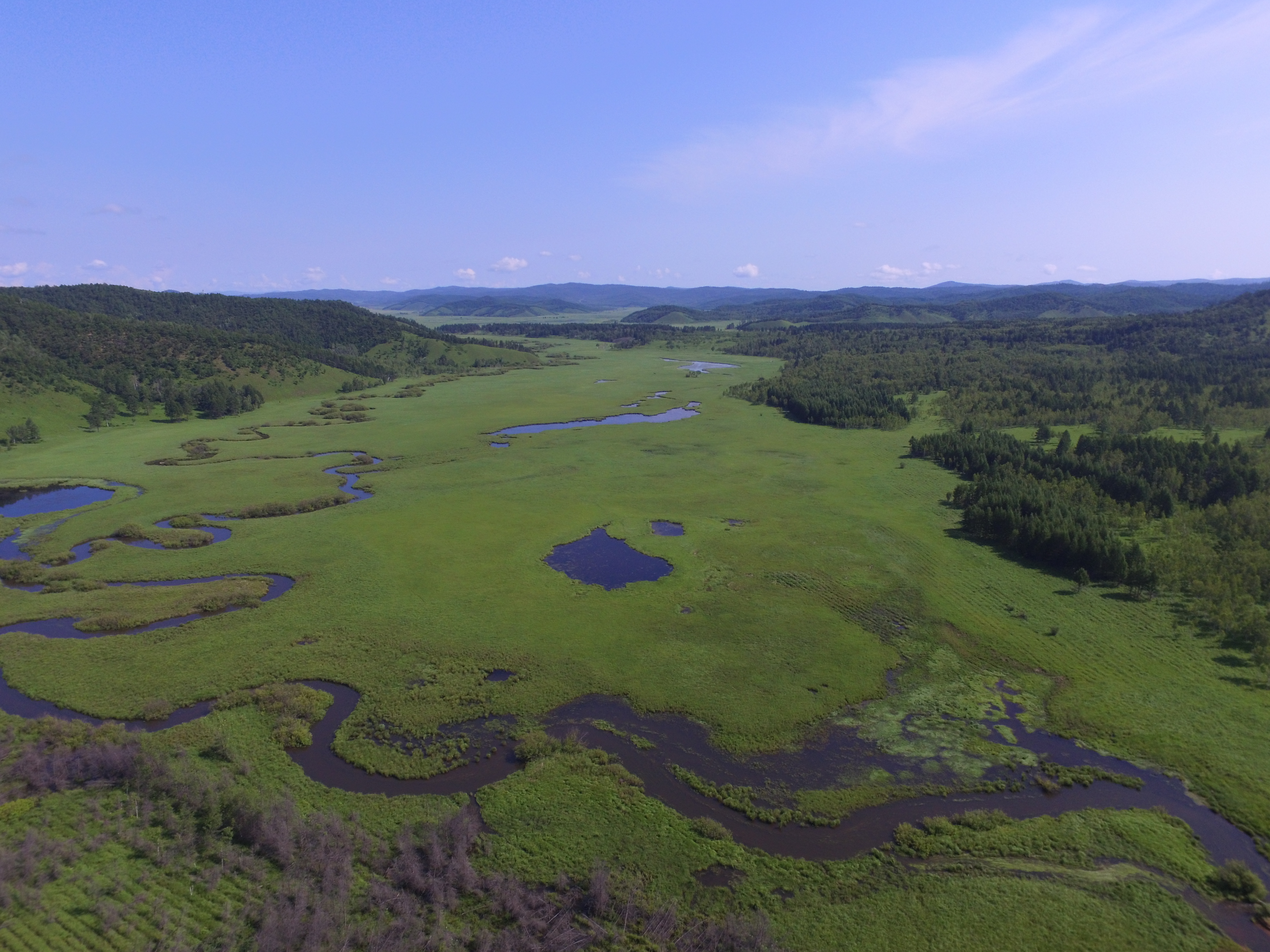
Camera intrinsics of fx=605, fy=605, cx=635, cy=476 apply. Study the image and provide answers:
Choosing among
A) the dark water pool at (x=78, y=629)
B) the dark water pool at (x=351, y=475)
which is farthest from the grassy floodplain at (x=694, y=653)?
the dark water pool at (x=351, y=475)

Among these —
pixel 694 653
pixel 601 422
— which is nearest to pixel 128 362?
pixel 601 422

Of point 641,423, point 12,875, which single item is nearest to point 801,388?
point 641,423

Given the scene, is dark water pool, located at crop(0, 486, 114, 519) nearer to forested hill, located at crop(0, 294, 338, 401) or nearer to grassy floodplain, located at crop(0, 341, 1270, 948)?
grassy floodplain, located at crop(0, 341, 1270, 948)

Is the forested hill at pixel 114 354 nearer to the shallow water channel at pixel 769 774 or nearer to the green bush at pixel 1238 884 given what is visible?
the shallow water channel at pixel 769 774

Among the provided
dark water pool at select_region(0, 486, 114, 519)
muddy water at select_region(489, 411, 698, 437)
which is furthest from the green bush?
muddy water at select_region(489, 411, 698, 437)

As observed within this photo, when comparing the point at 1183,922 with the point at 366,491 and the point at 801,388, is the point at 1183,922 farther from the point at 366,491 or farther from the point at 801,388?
the point at 801,388

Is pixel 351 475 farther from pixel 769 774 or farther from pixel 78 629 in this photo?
pixel 769 774
